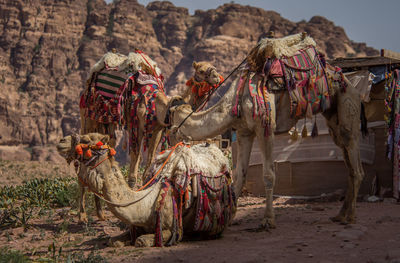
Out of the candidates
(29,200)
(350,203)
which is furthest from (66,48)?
(350,203)

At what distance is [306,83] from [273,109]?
2.71ft

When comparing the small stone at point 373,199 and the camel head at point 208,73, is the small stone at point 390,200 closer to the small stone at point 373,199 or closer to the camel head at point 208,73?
the small stone at point 373,199

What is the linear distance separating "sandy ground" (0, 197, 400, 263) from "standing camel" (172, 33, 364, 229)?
53 cm

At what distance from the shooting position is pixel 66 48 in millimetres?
66938

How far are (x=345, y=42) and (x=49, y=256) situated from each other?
93032 mm

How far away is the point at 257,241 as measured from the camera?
5.31 m

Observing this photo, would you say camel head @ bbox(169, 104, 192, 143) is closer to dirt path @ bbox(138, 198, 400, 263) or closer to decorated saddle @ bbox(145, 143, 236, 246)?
decorated saddle @ bbox(145, 143, 236, 246)

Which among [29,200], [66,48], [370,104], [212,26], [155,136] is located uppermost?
[212,26]

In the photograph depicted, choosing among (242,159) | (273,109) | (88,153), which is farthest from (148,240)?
(273,109)

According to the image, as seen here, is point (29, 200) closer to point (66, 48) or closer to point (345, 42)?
point (66, 48)

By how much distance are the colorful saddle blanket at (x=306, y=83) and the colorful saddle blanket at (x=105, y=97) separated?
289 cm

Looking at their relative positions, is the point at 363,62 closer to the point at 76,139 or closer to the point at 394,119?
the point at 394,119

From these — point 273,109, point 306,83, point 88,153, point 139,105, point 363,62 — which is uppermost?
point 363,62

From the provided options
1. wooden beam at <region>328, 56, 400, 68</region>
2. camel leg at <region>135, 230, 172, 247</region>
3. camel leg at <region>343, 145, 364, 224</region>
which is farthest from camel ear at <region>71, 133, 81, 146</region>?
wooden beam at <region>328, 56, 400, 68</region>
